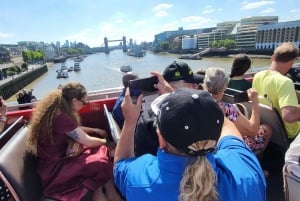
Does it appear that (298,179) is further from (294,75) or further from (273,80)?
(294,75)

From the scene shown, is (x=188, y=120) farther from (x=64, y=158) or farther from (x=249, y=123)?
(x=64, y=158)

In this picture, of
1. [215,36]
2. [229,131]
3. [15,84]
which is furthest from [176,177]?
[215,36]

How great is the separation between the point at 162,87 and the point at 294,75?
123 inches

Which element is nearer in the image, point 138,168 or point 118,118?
point 138,168

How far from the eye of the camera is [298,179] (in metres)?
1.51

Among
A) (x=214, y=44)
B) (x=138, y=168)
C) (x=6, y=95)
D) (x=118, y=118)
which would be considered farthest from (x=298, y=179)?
(x=214, y=44)

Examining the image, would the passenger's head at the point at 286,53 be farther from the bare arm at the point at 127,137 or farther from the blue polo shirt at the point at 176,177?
the bare arm at the point at 127,137

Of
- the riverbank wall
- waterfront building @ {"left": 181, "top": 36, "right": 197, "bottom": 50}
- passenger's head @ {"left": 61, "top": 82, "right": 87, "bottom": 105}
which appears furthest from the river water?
waterfront building @ {"left": 181, "top": 36, "right": 197, "bottom": 50}

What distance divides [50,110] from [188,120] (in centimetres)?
152

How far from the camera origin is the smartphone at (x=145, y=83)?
6.01 feet

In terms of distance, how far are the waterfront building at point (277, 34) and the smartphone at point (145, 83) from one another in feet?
215

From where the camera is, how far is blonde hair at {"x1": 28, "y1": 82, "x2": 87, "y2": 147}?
2082 millimetres

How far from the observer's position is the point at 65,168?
2.04 meters

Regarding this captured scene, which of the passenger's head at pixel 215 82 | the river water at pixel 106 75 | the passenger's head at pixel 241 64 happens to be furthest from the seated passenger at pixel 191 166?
the river water at pixel 106 75
